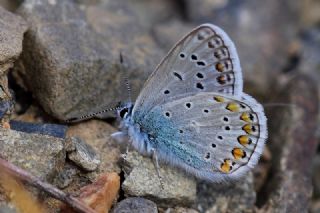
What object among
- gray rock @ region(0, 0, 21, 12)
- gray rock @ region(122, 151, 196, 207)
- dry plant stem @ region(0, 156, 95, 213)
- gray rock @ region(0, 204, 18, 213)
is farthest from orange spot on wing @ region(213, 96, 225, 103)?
gray rock @ region(0, 0, 21, 12)

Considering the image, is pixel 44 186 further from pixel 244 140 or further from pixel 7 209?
pixel 244 140

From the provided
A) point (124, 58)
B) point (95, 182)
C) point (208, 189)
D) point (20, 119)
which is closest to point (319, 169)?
point (208, 189)

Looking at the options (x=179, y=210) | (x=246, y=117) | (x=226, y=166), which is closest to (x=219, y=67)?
(x=246, y=117)

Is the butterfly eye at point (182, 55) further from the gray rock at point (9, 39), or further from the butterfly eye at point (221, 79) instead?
the gray rock at point (9, 39)

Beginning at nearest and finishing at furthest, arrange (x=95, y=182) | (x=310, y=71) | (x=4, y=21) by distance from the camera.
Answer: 1. (x=95, y=182)
2. (x=4, y=21)
3. (x=310, y=71)

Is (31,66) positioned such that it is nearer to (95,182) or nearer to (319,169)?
(95,182)

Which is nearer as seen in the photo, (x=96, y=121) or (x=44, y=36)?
(x=44, y=36)

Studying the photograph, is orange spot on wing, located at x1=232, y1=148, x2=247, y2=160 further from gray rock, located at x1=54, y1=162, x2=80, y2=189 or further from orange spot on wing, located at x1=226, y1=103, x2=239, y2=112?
gray rock, located at x1=54, y1=162, x2=80, y2=189
